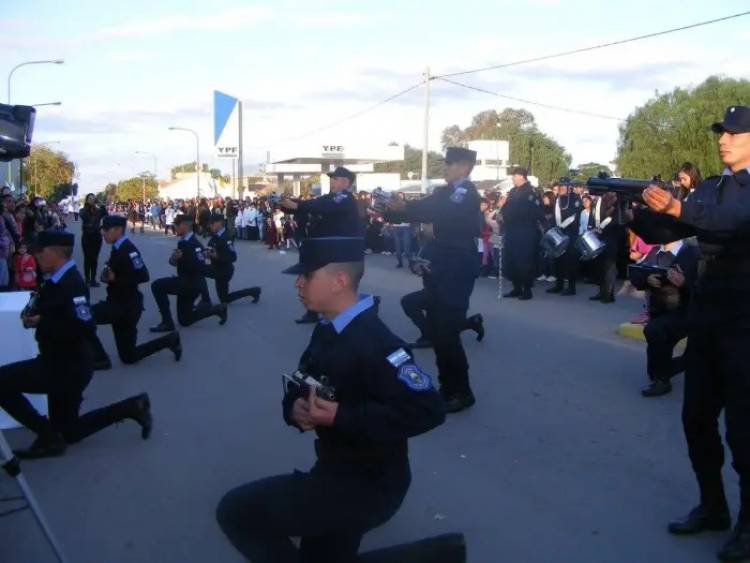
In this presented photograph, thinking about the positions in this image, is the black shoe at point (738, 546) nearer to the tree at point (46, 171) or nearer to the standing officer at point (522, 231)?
the standing officer at point (522, 231)

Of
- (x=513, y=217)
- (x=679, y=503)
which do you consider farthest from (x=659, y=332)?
(x=513, y=217)

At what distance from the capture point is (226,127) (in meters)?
40.3

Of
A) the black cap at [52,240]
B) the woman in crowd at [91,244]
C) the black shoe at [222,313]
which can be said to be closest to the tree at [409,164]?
the woman in crowd at [91,244]

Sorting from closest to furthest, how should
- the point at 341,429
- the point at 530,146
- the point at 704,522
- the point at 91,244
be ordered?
the point at 341,429 → the point at 704,522 → the point at 91,244 → the point at 530,146

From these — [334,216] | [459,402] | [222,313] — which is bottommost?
[222,313]

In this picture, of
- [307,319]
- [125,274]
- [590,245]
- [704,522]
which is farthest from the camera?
[590,245]

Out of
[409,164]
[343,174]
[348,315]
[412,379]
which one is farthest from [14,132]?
[409,164]

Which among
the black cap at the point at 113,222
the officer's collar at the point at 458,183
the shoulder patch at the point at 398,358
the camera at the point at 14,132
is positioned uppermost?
the camera at the point at 14,132

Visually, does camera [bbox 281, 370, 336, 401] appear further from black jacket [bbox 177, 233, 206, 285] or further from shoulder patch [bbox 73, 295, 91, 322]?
black jacket [bbox 177, 233, 206, 285]

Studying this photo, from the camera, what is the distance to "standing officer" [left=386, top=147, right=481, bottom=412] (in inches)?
262

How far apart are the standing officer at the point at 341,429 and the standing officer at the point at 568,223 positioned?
1157 cm

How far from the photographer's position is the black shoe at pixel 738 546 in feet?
13.7

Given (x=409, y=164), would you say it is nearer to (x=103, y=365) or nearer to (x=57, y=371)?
(x=103, y=365)

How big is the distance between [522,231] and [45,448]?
970 cm
